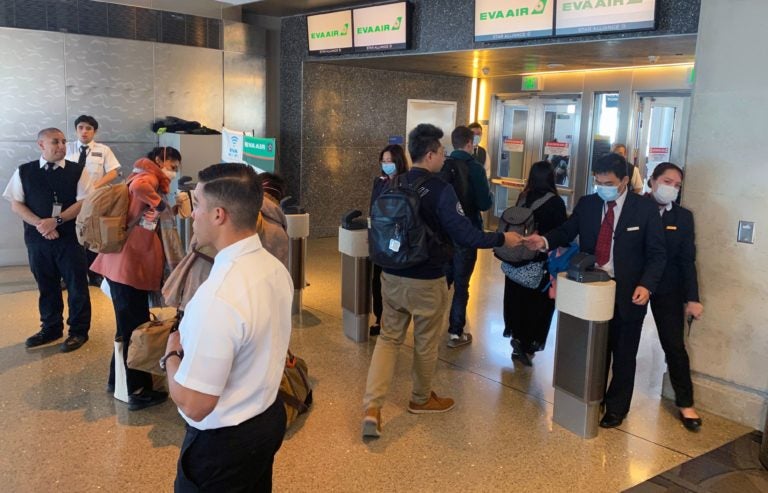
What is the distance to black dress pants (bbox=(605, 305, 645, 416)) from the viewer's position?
3.86 m

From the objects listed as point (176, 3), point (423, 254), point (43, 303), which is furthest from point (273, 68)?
point (423, 254)

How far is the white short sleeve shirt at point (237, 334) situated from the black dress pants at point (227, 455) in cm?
4

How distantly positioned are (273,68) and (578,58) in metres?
4.29

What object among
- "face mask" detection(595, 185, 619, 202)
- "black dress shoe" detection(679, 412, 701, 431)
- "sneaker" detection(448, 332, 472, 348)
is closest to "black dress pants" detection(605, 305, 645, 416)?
"black dress shoe" detection(679, 412, 701, 431)

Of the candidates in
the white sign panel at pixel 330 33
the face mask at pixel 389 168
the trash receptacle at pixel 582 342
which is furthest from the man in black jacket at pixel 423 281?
the white sign panel at pixel 330 33

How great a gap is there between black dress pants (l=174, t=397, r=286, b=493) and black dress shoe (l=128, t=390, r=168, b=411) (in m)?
2.24

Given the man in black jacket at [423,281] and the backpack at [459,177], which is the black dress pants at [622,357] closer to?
the man in black jacket at [423,281]

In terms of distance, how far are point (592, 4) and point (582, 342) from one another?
3216 mm

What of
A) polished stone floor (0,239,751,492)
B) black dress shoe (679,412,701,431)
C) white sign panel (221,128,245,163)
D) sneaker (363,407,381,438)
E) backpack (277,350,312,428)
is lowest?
polished stone floor (0,239,751,492)

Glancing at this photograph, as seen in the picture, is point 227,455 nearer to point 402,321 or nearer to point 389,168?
point 402,321

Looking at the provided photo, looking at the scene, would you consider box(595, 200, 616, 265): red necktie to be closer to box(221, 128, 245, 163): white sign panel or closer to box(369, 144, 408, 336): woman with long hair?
box(369, 144, 408, 336): woman with long hair

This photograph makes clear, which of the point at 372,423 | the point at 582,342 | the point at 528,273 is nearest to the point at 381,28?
the point at 528,273

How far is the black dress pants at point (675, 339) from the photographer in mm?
4023

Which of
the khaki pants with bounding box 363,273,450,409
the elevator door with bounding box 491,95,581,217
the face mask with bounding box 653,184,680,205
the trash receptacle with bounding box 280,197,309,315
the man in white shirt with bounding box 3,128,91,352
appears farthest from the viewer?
the elevator door with bounding box 491,95,581,217
